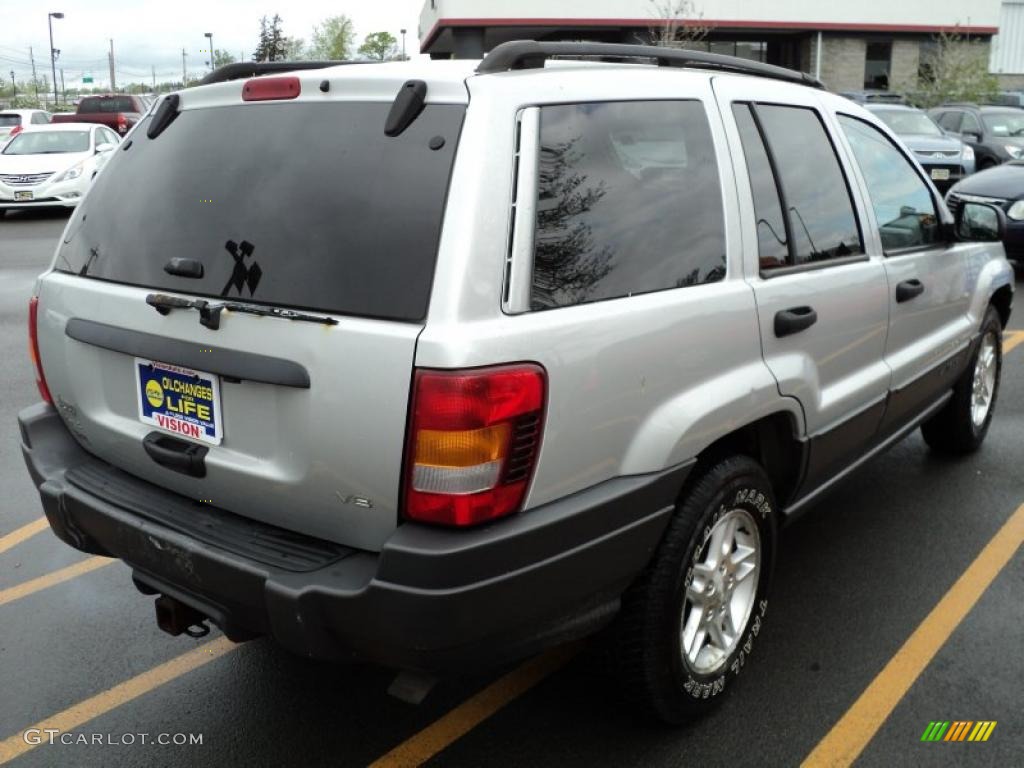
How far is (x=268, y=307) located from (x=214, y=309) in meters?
0.16

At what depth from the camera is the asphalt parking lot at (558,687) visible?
2947mm

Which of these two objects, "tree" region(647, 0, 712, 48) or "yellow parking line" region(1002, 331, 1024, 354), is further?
"tree" region(647, 0, 712, 48)

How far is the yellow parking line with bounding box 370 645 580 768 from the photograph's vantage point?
293 cm

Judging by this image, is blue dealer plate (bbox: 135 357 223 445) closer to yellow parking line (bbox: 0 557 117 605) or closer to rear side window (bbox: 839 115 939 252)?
yellow parking line (bbox: 0 557 117 605)

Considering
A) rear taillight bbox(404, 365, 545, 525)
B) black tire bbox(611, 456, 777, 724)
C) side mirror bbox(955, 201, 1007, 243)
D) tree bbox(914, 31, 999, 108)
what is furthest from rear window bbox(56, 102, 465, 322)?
tree bbox(914, 31, 999, 108)

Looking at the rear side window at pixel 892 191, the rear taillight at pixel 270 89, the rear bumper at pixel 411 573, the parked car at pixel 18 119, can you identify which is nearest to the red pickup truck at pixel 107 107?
the parked car at pixel 18 119

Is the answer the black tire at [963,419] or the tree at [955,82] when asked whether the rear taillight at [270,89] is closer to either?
→ the black tire at [963,419]

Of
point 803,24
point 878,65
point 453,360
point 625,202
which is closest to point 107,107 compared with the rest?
point 803,24

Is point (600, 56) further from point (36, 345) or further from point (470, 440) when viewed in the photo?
point (36, 345)

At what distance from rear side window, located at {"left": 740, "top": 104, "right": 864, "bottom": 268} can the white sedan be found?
594 inches

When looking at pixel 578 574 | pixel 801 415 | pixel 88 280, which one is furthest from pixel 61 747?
pixel 801 415

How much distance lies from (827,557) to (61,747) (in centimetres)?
294

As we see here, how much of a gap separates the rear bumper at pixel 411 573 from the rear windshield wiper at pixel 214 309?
53 cm

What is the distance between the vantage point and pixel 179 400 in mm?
2715
